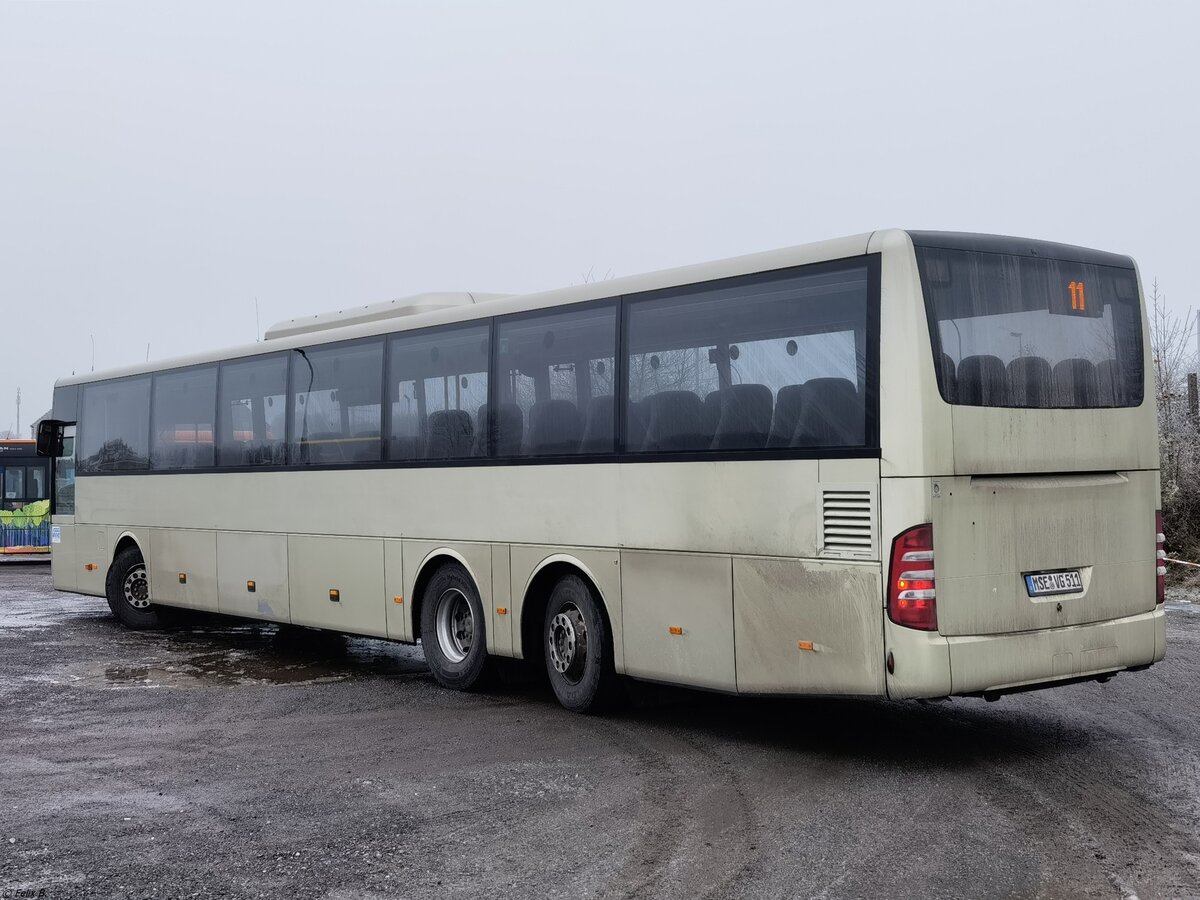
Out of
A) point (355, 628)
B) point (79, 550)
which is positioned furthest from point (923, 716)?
point (79, 550)

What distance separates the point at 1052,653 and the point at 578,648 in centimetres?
361

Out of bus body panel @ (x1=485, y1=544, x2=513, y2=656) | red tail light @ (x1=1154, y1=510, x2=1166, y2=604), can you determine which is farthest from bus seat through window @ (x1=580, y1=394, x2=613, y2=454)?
red tail light @ (x1=1154, y1=510, x2=1166, y2=604)

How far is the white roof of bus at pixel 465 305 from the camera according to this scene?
8.81 m

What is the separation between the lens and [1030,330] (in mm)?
8508

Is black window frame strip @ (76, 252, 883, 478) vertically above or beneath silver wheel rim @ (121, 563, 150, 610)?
above

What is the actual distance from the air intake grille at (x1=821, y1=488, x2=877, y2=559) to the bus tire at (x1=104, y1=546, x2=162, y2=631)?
36.5ft

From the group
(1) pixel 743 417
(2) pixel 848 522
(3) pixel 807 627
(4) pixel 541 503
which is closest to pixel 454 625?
(4) pixel 541 503

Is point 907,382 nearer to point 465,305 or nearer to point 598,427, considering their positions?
Result: point 598,427

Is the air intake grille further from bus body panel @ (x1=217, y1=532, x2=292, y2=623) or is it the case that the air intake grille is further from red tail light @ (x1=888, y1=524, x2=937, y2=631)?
bus body panel @ (x1=217, y1=532, x2=292, y2=623)

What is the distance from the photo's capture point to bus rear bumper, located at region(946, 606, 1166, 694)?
8.03 meters

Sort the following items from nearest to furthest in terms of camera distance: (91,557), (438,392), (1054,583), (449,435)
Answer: (1054,583) → (449,435) → (438,392) → (91,557)

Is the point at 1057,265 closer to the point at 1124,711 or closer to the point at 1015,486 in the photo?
the point at 1015,486

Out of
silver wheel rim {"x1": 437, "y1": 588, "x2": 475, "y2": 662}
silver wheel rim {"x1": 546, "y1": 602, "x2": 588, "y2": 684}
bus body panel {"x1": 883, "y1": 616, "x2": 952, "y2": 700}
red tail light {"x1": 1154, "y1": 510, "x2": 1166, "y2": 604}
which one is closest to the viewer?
Answer: bus body panel {"x1": 883, "y1": 616, "x2": 952, "y2": 700}

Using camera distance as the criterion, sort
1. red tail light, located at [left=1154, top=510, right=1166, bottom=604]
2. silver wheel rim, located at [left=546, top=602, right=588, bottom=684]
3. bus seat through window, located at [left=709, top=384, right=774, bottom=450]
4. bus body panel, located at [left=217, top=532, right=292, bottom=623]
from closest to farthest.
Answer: bus seat through window, located at [left=709, top=384, right=774, bottom=450] < red tail light, located at [left=1154, top=510, right=1166, bottom=604] < silver wheel rim, located at [left=546, top=602, right=588, bottom=684] < bus body panel, located at [left=217, top=532, right=292, bottom=623]
